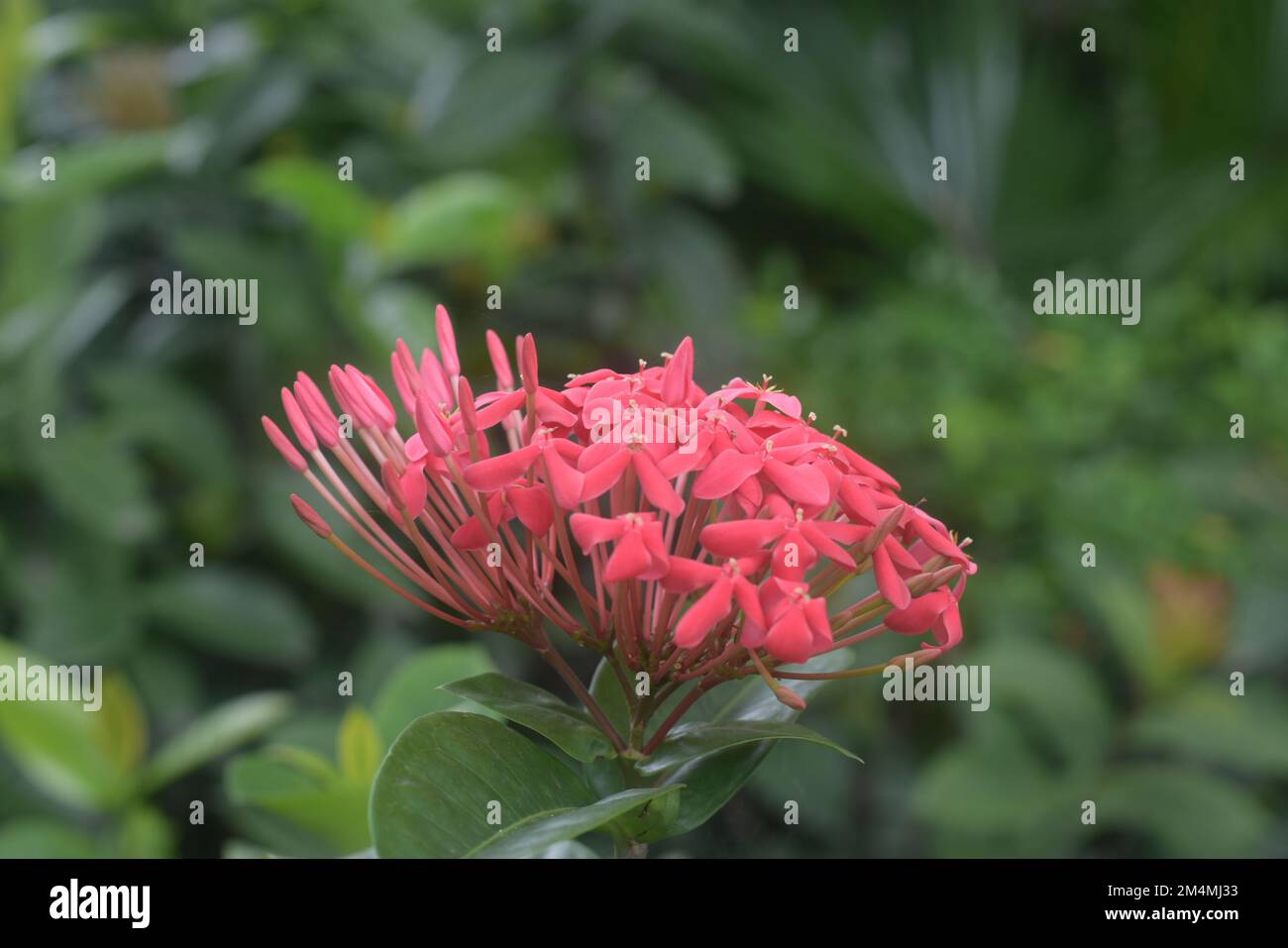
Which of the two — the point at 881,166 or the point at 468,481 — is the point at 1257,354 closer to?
the point at 881,166

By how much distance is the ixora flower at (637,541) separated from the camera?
28cm

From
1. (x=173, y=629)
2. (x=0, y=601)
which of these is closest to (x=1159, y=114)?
(x=173, y=629)

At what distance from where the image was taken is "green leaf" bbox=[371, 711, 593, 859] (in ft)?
0.90

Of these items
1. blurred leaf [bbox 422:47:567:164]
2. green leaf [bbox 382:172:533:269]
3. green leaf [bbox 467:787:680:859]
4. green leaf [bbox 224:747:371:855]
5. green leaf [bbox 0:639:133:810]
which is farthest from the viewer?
blurred leaf [bbox 422:47:567:164]

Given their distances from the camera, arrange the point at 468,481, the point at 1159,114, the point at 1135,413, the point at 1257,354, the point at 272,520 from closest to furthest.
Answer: the point at 468,481 → the point at 272,520 → the point at 1257,354 → the point at 1135,413 → the point at 1159,114

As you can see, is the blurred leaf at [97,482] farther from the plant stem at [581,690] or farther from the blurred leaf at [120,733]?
the plant stem at [581,690]

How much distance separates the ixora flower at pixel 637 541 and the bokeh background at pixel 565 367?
0.47 metres

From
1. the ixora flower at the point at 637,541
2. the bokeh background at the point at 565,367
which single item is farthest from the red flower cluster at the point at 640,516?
the bokeh background at the point at 565,367

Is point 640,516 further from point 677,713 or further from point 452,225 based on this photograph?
point 452,225

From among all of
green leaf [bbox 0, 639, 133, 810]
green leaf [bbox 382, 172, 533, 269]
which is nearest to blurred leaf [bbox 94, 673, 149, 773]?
green leaf [bbox 0, 639, 133, 810]

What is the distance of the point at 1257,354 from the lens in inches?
42.6

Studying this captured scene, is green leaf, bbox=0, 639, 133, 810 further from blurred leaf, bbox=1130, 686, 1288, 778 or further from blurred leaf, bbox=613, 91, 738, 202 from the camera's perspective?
blurred leaf, bbox=1130, 686, 1288, 778
